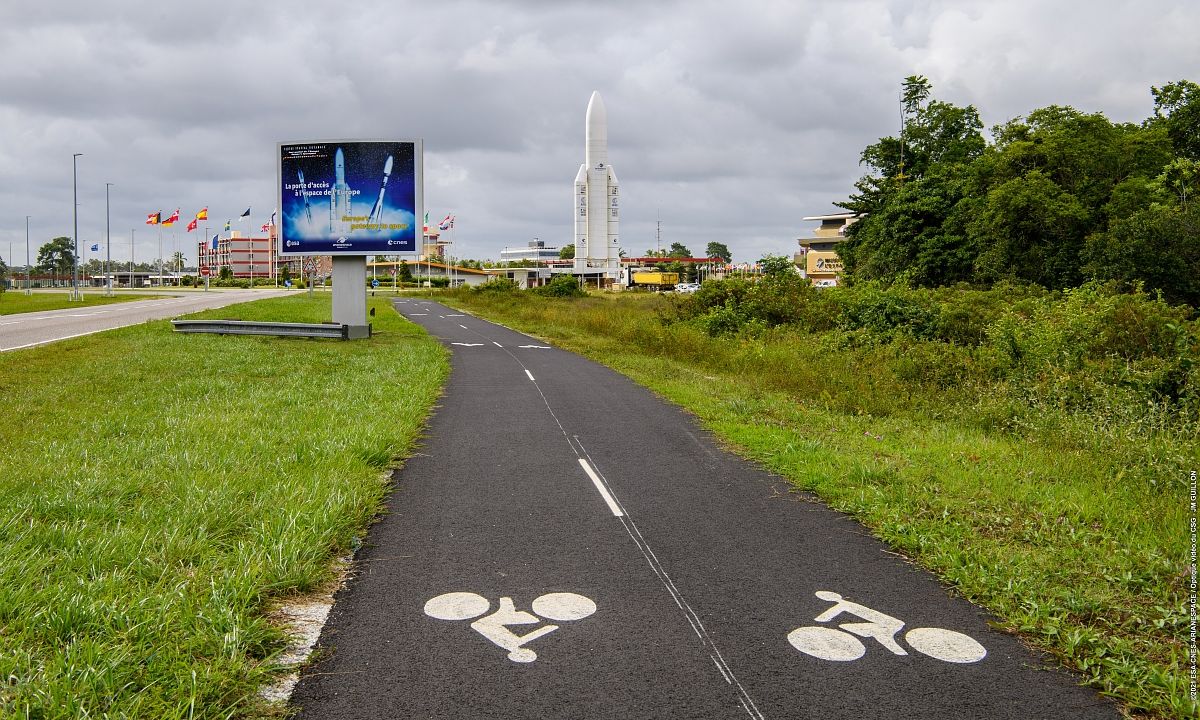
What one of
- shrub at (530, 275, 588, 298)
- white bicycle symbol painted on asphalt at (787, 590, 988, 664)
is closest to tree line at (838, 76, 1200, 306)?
shrub at (530, 275, 588, 298)

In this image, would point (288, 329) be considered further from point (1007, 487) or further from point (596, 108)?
point (596, 108)

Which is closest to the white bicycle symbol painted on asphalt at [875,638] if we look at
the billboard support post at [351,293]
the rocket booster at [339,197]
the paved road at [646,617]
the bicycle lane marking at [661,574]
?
the paved road at [646,617]

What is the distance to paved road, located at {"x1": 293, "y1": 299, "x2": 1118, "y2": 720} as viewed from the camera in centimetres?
401

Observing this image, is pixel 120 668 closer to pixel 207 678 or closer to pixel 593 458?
pixel 207 678

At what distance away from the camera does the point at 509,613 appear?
4.98 meters

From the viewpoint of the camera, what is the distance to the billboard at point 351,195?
26578mm

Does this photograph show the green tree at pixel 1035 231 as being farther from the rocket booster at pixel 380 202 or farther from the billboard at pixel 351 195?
the rocket booster at pixel 380 202

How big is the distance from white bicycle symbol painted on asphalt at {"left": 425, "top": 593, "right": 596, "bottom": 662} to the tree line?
26.2 meters

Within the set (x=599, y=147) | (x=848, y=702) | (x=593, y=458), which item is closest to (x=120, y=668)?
(x=848, y=702)

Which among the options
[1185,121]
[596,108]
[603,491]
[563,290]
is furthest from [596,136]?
[603,491]

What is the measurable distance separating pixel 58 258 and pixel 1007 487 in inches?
7299

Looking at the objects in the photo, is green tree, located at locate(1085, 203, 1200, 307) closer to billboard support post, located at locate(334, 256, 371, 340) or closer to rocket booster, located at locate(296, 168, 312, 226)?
billboard support post, located at locate(334, 256, 371, 340)

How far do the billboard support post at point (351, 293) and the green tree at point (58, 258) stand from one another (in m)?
157

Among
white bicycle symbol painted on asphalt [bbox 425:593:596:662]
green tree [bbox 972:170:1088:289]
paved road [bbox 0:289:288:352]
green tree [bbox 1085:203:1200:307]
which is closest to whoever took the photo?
white bicycle symbol painted on asphalt [bbox 425:593:596:662]
